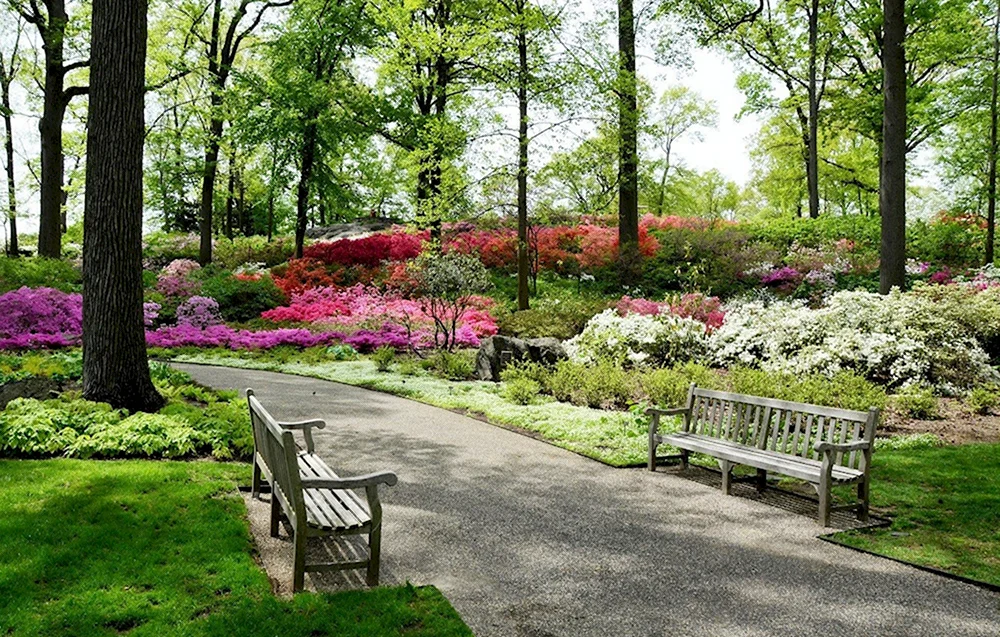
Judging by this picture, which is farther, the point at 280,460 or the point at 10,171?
the point at 10,171

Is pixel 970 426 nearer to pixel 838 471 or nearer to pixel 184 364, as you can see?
pixel 838 471

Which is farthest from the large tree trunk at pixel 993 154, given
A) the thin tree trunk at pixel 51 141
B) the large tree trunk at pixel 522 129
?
the thin tree trunk at pixel 51 141

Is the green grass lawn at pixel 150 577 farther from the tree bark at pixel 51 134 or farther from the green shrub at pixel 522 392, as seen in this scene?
the tree bark at pixel 51 134

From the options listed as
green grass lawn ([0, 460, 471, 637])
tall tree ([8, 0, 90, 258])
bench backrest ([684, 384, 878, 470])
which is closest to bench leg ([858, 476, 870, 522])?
bench backrest ([684, 384, 878, 470])

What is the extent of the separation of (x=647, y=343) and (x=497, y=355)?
262 cm

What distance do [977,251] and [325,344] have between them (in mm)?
17628

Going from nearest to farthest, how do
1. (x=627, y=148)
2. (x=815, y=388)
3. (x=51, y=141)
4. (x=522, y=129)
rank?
(x=815, y=388) → (x=522, y=129) → (x=627, y=148) → (x=51, y=141)

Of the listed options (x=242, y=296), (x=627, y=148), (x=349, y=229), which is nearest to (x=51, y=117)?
(x=242, y=296)

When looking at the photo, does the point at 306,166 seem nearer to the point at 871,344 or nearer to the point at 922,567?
the point at 871,344

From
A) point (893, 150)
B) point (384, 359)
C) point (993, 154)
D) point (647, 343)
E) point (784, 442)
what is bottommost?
point (784, 442)

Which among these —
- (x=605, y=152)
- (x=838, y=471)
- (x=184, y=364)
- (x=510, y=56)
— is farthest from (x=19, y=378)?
(x=605, y=152)

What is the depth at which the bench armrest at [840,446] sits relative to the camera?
5160mm

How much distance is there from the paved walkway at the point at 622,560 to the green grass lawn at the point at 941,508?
0.30 metres

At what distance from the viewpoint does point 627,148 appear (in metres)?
18.7
